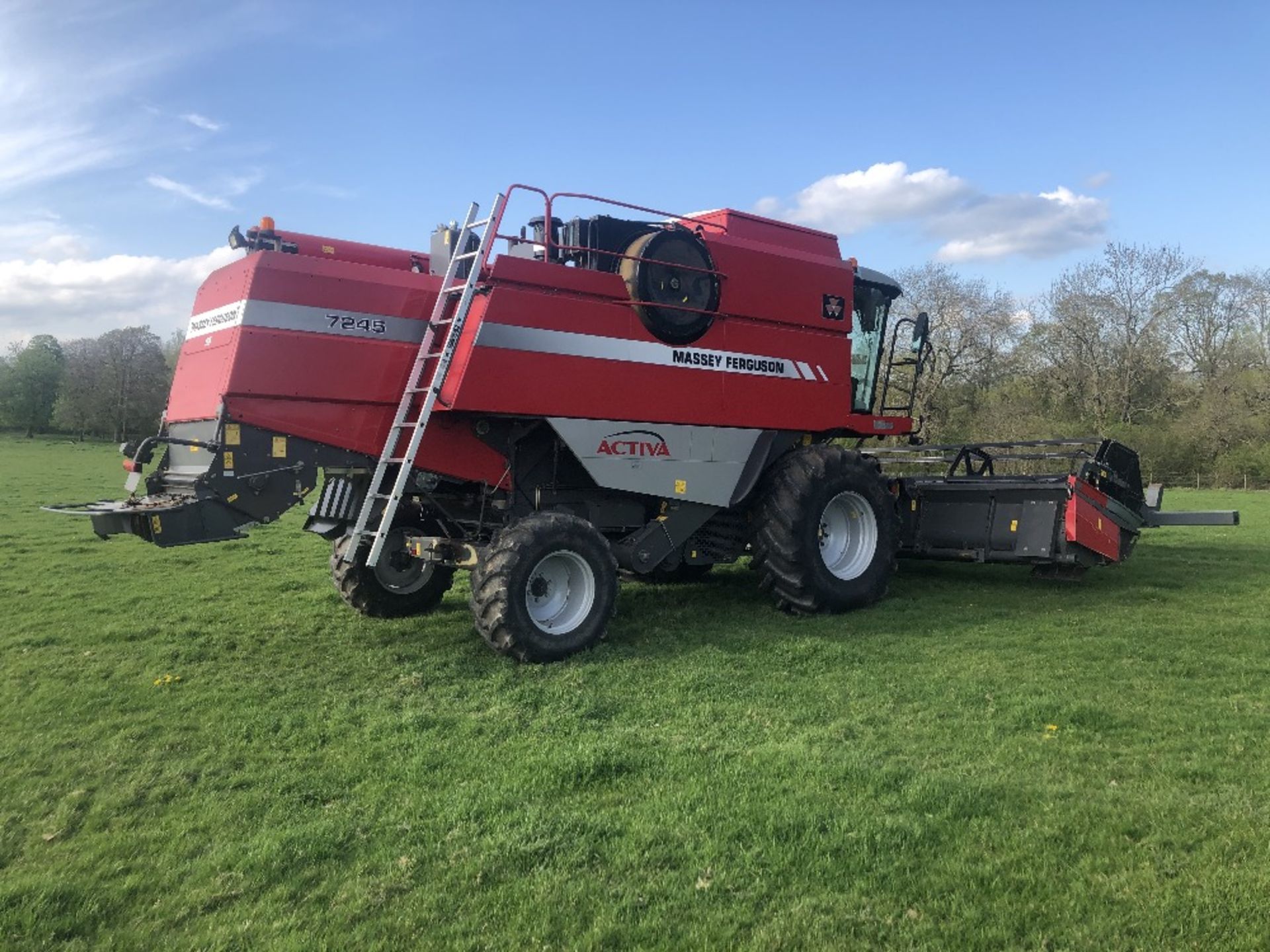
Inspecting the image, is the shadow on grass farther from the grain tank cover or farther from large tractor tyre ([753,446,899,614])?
the grain tank cover

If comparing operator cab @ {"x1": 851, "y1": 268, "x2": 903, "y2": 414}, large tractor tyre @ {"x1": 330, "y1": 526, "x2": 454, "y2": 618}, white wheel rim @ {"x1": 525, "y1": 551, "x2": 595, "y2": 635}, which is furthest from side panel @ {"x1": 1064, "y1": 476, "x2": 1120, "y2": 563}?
large tractor tyre @ {"x1": 330, "y1": 526, "x2": 454, "y2": 618}

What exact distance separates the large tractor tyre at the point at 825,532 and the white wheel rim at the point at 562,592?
213 cm

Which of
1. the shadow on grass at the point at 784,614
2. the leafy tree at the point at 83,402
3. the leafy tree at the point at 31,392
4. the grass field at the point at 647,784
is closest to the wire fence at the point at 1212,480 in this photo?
the shadow on grass at the point at 784,614

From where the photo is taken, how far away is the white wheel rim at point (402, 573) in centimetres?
805

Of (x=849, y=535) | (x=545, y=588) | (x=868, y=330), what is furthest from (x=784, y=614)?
(x=868, y=330)

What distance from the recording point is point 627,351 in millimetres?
7590

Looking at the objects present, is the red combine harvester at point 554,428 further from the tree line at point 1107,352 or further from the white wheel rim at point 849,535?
the tree line at point 1107,352

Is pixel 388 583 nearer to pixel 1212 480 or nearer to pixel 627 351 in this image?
pixel 627 351

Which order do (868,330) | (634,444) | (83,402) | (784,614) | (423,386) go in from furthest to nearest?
1. (83,402)
2. (868,330)
3. (784,614)
4. (634,444)
5. (423,386)

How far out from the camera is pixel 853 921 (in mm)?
3156

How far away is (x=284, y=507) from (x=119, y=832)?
312 centimetres

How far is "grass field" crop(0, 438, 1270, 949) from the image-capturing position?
3.21m

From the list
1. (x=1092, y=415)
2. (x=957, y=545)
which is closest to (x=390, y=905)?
(x=957, y=545)

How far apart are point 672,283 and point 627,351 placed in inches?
30.2
